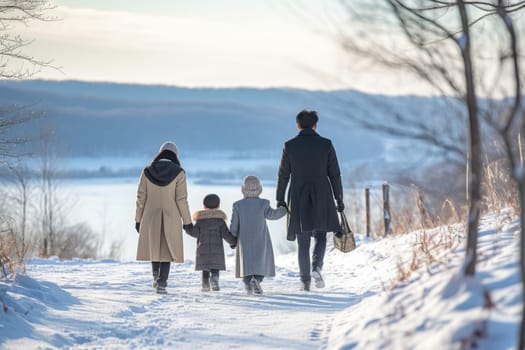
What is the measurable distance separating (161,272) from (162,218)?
0.65 meters

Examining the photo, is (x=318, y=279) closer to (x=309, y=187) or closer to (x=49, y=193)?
(x=309, y=187)

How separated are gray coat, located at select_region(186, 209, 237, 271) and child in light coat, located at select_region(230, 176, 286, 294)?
24cm

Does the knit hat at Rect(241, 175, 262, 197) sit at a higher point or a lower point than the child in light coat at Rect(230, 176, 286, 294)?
higher

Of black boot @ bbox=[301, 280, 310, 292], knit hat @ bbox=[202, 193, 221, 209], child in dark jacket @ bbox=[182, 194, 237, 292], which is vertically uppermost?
knit hat @ bbox=[202, 193, 221, 209]

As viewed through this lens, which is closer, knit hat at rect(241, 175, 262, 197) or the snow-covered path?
the snow-covered path

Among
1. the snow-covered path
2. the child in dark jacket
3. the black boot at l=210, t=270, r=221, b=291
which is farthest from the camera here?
the black boot at l=210, t=270, r=221, b=291

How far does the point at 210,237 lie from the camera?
9.62 meters

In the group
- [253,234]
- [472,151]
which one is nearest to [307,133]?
[253,234]

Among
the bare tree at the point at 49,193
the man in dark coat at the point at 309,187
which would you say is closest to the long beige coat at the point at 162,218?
the man in dark coat at the point at 309,187

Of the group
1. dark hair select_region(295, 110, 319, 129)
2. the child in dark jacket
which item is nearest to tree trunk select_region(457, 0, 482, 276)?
dark hair select_region(295, 110, 319, 129)

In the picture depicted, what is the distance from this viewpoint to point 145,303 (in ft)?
27.2

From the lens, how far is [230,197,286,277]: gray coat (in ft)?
30.7

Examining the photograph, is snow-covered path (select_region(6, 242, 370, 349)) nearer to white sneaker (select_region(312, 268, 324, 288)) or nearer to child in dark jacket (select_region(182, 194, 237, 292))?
white sneaker (select_region(312, 268, 324, 288))

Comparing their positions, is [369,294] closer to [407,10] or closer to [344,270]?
[407,10]
